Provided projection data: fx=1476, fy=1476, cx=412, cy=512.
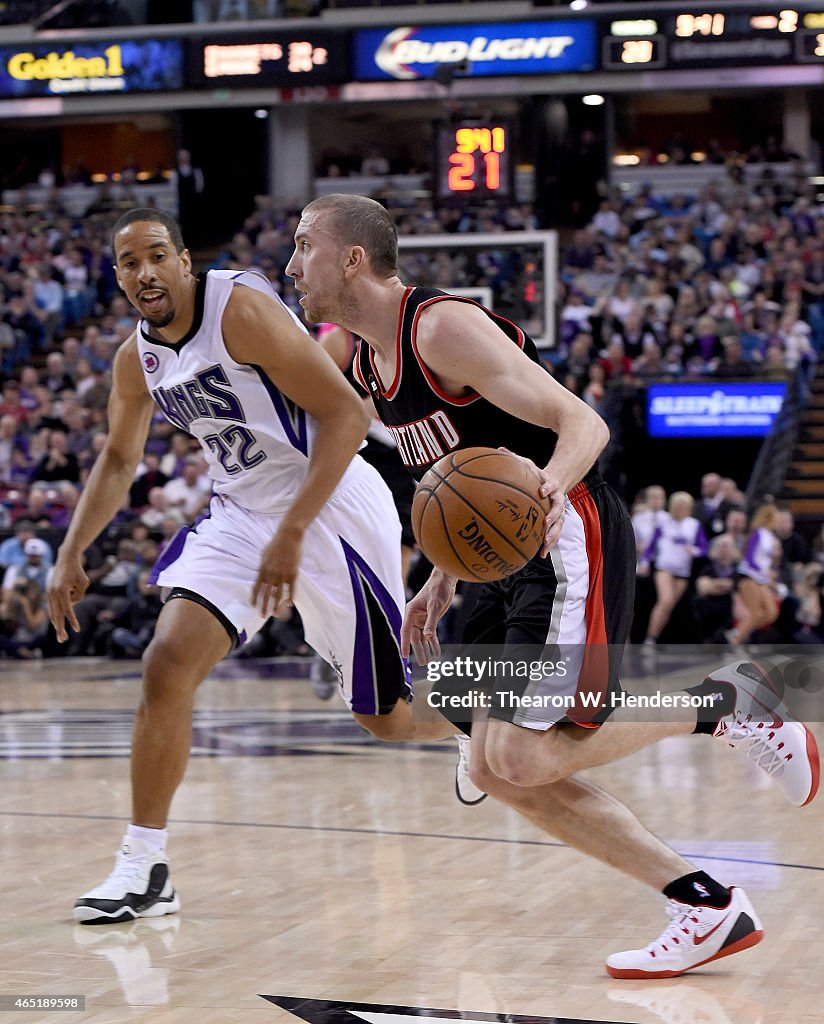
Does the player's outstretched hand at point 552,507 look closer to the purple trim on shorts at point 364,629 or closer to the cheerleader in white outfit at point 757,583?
the purple trim on shorts at point 364,629

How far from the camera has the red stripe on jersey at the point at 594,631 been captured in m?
3.37

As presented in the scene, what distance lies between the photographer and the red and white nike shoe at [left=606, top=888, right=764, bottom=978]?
331 cm

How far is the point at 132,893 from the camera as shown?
3.90m

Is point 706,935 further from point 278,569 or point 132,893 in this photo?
point 132,893

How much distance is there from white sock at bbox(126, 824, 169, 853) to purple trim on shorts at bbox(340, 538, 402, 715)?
0.65 m

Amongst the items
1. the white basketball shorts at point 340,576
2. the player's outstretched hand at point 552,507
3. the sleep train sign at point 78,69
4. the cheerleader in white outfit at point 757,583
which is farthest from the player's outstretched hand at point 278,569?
the sleep train sign at point 78,69

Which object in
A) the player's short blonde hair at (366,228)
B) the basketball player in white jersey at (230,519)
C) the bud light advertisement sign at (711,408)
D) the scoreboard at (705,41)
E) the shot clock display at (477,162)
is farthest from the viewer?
the scoreboard at (705,41)

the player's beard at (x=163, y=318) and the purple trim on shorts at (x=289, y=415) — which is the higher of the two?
the player's beard at (x=163, y=318)

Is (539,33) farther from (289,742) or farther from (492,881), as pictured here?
(492,881)

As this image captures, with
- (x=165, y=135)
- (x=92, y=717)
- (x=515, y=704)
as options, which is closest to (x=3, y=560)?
(x=92, y=717)

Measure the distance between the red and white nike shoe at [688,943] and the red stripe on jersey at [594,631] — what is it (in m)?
0.48

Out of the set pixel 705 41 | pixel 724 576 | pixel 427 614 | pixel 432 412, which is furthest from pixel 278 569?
pixel 705 41

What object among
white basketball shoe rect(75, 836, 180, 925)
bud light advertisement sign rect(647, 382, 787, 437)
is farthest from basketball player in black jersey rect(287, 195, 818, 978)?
bud light advertisement sign rect(647, 382, 787, 437)

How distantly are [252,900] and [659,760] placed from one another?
3.21 m
